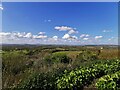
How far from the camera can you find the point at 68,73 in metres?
7.23

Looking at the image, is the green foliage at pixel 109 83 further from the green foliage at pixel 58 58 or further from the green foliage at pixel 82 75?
the green foliage at pixel 58 58

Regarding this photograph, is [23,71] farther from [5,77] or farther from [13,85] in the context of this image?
[13,85]

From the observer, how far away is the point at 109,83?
649 cm

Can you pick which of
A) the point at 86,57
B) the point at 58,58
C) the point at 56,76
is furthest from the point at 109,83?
the point at 86,57

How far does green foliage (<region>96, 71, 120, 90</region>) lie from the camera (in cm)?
639

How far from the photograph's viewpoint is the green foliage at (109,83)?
21.0ft

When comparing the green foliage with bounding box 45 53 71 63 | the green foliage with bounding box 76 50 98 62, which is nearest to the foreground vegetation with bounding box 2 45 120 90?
the green foliage with bounding box 45 53 71 63

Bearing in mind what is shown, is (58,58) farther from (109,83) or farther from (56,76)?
(109,83)

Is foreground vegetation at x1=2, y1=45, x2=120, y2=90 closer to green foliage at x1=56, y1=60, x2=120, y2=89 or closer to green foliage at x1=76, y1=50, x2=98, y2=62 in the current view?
green foliage at x1=56, y1=60, x2=120, y2=89

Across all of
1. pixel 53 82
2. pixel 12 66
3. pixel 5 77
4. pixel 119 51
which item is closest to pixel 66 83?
pixel 53 82

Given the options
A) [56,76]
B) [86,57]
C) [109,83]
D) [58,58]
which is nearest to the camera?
[109,83]

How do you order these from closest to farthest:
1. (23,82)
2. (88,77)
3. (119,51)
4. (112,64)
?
(23,82) < (88,77) < (112,64) < (119,51)

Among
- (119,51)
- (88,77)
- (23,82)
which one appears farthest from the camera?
(119,51)

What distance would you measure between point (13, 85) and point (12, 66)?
157cm
